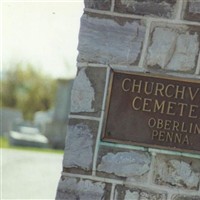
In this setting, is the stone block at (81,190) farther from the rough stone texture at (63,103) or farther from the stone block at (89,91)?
the rough stone texture at (63,103)

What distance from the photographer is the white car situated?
20.0 m

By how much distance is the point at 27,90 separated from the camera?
37406mm

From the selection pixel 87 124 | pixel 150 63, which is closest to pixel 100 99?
pixel 87 124

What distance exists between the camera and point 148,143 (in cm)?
314

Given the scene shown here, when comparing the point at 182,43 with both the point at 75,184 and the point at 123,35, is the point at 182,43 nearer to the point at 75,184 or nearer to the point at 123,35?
the point at 123,35

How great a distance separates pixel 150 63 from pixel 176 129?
0.46 m

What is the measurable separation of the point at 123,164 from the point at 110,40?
806 millimetres

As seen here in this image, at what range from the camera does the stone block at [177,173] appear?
3.11 metres

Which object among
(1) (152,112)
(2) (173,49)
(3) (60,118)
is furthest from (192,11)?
(3) (60,118)

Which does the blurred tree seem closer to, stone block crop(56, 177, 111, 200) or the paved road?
the paved road

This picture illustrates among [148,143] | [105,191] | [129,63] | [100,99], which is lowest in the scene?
[105,191]

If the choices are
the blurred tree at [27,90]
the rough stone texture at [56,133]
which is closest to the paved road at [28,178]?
the rough stone texture at [56,133]

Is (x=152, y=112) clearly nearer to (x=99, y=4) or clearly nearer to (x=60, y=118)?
(x=99, y=4)

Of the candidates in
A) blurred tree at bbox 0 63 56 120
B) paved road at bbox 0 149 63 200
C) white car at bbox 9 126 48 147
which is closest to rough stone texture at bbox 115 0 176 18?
paved road at bbox 0 149 63 200
